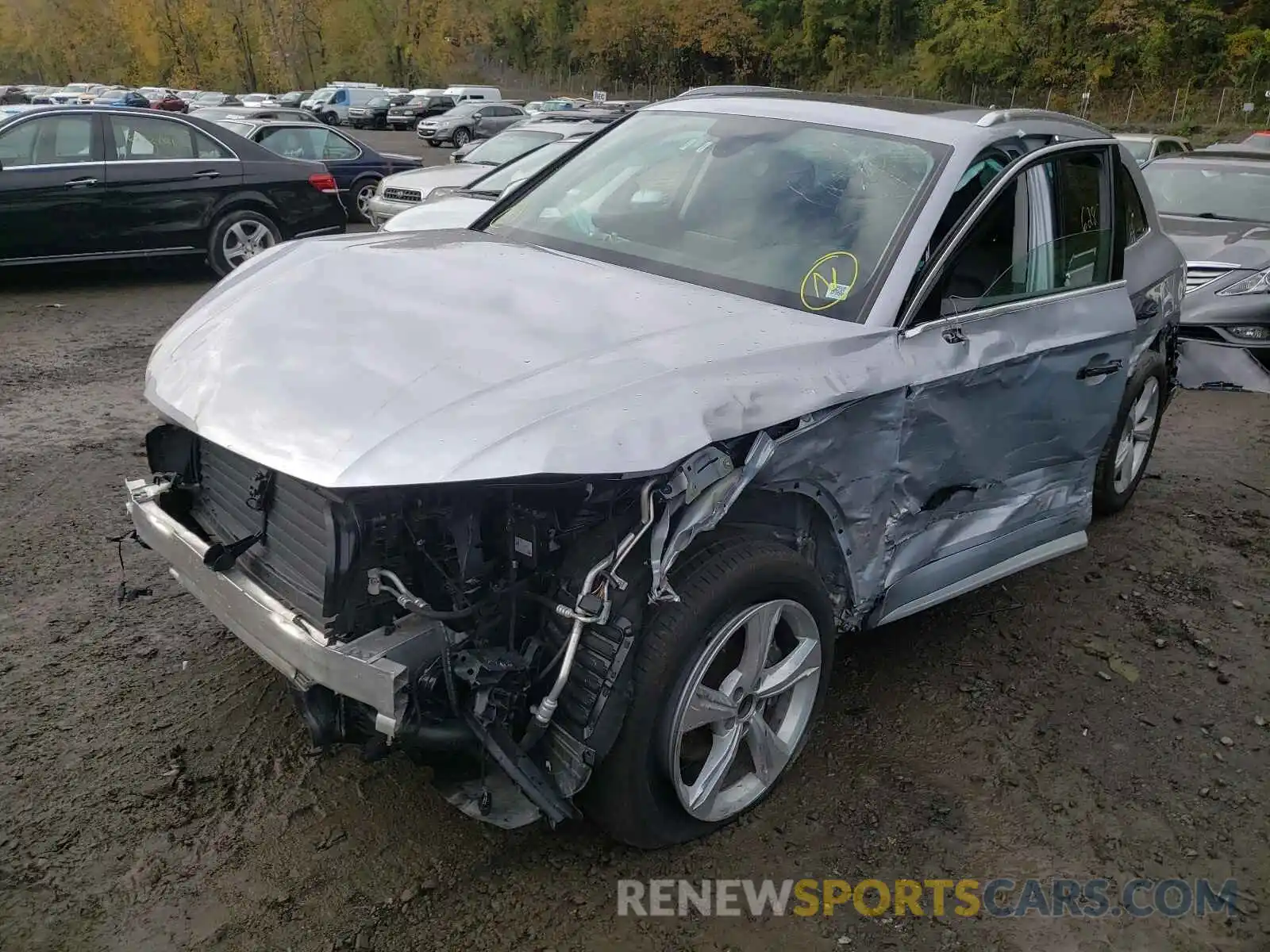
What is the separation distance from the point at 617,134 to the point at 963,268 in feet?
5.62

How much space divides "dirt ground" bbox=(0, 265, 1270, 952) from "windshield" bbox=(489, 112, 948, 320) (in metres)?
1.56

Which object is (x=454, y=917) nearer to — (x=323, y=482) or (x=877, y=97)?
(x=323, y=482)

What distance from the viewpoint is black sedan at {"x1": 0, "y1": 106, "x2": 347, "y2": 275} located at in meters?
8.59

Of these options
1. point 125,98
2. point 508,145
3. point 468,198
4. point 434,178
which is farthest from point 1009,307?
point 125,98

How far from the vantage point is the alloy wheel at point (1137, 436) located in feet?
16.8

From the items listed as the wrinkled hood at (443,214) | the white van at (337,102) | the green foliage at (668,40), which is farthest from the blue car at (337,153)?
the green foliage at (668,40)

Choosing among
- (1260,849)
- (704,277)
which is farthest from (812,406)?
(1260,849)

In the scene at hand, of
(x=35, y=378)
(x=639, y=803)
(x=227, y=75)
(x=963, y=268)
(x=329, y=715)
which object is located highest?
(x=963, y=268)

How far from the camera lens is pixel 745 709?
114 inches

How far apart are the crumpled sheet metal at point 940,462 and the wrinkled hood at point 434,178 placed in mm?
8498

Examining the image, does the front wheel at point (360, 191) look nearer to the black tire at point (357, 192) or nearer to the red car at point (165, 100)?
the black tire at point (357, 192)

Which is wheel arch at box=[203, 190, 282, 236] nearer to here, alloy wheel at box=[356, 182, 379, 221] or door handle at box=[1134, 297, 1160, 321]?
alloy wheel at box=[356, 182, 379, 221]

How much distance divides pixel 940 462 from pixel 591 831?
1576mm

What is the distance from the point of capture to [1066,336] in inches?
143
